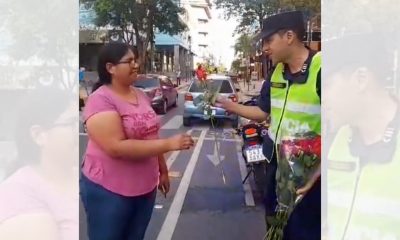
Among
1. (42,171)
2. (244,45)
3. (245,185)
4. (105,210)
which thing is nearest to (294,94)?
(244,45)

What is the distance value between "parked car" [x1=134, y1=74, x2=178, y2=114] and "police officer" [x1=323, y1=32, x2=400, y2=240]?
1.09 meters

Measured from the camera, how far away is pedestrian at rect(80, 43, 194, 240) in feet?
6.50

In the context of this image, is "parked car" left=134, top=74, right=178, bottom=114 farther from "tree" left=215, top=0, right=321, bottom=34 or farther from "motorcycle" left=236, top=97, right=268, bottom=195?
"motorcycle" left=236, top=97, right=268, bottom=195

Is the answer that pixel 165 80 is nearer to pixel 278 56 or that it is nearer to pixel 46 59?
pixel 278 56

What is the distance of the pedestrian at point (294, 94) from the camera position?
6.54ft

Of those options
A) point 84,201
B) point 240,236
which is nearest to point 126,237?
point 84,201

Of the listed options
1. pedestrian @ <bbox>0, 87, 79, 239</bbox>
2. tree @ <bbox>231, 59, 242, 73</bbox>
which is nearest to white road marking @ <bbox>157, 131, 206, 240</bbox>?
tree @ <bbox>231, 59, 242, 73</bbox>

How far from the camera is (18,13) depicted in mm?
1422

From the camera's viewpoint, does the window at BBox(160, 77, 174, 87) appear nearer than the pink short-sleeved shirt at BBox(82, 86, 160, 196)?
No

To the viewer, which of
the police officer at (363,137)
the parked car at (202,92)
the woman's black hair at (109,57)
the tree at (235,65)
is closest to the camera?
the police officer at (363,137)

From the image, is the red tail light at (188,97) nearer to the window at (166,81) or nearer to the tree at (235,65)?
the window at (166,81)

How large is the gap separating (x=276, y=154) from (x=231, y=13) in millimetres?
624

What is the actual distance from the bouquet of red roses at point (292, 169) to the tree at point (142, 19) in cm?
66

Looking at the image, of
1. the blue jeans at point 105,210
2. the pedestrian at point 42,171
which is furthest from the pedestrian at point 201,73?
the pedestrian at point 42,171
